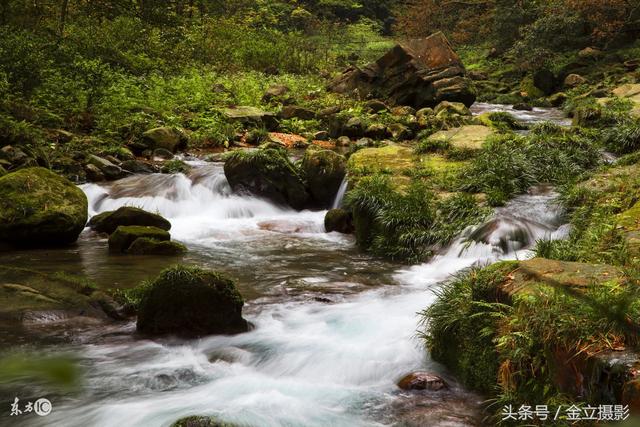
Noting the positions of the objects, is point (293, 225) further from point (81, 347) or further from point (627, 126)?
point (627, 126)

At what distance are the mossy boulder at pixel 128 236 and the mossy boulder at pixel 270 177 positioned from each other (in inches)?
132

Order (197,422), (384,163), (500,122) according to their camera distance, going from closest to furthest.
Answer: (197,422) < (384,163) < (500,122)

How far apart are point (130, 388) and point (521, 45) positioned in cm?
2526

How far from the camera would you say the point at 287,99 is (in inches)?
866

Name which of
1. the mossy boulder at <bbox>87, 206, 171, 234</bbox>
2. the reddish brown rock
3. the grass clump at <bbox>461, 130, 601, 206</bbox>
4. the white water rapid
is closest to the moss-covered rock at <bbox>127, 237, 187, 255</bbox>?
the white water rapid

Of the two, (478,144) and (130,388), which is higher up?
(478,144)

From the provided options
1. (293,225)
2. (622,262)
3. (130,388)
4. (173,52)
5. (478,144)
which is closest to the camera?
(130,388)

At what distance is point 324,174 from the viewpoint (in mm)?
12266

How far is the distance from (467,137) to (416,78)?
360 inches

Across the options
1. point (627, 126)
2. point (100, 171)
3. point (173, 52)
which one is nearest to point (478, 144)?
point (627, 126)

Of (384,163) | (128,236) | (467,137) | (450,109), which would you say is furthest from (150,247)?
(450,109)

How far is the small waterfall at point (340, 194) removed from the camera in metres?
12.0

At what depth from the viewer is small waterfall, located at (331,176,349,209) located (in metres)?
12.0

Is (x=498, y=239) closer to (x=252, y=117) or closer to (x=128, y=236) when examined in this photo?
(x=128, y=236)
